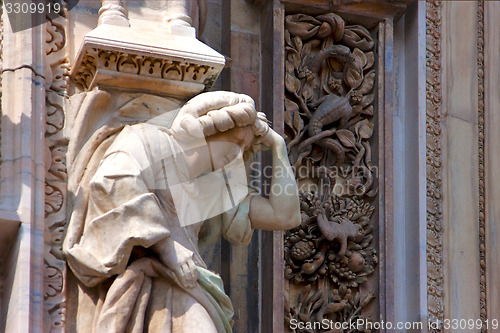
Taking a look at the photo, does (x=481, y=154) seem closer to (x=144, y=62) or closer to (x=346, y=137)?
(x=346, y=137)

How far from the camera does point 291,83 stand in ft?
23.5

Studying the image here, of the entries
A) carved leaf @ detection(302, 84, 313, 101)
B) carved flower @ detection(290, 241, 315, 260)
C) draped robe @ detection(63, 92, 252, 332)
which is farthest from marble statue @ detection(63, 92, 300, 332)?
carved leaf @ detection(302, 84, 313, 101)

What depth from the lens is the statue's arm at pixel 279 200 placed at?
20.5ft

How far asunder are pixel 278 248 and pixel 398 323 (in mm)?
731

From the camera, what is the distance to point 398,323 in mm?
7145

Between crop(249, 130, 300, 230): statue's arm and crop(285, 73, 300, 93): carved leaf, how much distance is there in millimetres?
897

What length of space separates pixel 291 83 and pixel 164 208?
1.39m

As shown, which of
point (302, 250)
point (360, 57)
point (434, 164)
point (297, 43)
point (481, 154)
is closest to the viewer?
point (302, 250)

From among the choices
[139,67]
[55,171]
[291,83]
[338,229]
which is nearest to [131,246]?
[55,171]

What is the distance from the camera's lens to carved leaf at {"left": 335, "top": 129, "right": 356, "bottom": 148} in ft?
23.7

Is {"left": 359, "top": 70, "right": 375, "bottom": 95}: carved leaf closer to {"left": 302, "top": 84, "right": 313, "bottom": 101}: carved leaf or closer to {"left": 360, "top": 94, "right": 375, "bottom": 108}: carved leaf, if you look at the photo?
{"left": 360, "top": 94, "right": 375, "bottom": 108}: carved leaf

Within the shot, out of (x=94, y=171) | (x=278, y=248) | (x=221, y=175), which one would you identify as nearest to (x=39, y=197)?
(x=94, y=171)

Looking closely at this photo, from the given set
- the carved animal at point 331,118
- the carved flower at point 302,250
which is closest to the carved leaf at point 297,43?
the carved animal at point 331,118

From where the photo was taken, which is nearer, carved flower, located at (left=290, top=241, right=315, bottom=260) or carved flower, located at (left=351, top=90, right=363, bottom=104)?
carved flower, located at (left=290, top=241, right=315, bottom=260)
